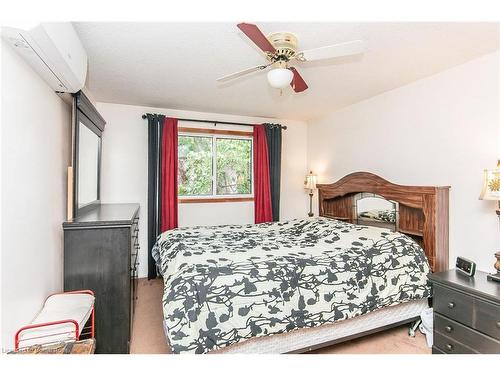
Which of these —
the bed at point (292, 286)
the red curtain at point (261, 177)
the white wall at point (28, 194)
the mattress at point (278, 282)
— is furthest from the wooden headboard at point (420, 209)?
the white wall at point (28, 194)

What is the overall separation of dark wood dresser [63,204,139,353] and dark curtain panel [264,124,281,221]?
2.63m

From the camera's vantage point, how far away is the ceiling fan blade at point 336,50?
1.62m

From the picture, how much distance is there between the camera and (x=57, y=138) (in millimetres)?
2111

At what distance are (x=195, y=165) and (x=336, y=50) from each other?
2.83m

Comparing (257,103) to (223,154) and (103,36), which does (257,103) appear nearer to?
(223,154)

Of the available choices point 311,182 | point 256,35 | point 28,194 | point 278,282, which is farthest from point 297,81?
point 311,182

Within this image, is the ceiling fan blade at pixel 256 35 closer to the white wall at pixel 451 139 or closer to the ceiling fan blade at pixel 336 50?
the ceiling fan blade at pixel 336 50

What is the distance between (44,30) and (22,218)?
95 cm

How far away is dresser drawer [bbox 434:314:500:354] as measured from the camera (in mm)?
1764

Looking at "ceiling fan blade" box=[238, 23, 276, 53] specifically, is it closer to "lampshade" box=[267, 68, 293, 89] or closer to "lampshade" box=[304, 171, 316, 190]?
"lampshade" box=[267, 68, 293, 89]

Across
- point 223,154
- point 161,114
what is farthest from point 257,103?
point 161,114

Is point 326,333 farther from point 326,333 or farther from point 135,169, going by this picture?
point 135,169

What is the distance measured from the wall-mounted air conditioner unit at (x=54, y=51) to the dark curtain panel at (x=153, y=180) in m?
1.71

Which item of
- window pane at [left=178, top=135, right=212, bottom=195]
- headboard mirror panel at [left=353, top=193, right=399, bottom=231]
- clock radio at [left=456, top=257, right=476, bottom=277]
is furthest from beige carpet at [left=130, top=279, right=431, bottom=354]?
window pane at [left=178, top=135, right=212, bottom=195]
